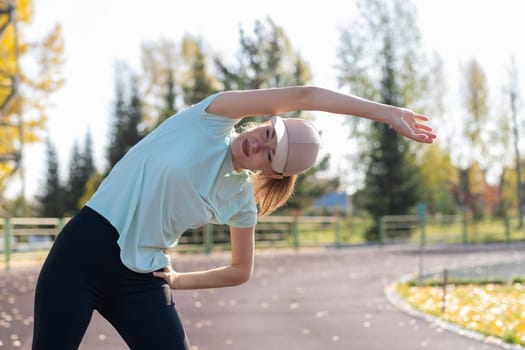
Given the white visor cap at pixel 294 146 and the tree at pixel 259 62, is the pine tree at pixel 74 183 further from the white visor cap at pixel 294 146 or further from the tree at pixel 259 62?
the white visor cap at pixel 294 146

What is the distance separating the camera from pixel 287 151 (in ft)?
9.03

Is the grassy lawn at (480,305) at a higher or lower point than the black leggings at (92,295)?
lower

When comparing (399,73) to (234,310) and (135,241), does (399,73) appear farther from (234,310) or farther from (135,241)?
(135,241)

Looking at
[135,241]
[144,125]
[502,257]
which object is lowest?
[502,257]

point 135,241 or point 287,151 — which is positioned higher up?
point 287,151

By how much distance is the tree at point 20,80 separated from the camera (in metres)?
21.9

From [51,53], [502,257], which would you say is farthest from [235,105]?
[51,53]

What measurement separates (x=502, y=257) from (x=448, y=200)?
39647 mm

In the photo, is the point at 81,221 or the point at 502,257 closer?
the point at 81,221

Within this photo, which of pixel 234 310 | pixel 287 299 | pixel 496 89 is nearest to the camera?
pixel 234 310

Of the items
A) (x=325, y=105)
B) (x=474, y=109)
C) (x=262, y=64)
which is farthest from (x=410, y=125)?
(x=474, y=109)

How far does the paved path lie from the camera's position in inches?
293

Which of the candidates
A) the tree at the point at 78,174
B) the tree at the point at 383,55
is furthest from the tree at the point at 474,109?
the tree at the point at 78,174

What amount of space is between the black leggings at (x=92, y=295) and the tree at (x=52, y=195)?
153 feet
